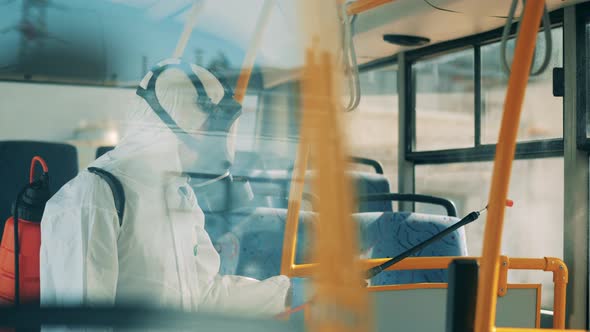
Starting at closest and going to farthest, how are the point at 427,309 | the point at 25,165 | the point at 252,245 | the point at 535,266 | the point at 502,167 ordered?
1. the point at 25,165
2. the point at 502,167
3. the point at 252,245
4. the point at 427,309
5. the point at 535,266

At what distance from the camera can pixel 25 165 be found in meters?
1.20

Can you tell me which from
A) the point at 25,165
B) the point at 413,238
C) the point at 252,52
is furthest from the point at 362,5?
the point at 413,238

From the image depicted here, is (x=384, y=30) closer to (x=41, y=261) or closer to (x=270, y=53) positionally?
(x=270, y=53)

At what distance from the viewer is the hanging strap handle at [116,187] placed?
48.9 inches

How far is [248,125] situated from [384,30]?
2057 mm

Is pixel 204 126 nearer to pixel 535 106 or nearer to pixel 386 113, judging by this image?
pixel 535 106

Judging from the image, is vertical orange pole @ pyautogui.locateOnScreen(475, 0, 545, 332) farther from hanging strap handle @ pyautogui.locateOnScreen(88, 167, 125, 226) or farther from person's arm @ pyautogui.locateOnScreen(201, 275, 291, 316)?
hanging strap handle @ pyautogui.locateOnScreen(88, 167, 125, 226)

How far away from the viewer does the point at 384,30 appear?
125 inches

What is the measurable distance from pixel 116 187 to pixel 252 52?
1.16 feet

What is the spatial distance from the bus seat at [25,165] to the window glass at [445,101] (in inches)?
89.6

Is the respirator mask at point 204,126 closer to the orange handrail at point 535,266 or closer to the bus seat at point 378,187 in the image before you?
the orange handrail at point 535,266

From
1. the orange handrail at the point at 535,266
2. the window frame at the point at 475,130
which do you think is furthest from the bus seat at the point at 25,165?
the window frame at the point at 475,130

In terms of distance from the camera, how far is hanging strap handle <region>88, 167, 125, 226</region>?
1.24m

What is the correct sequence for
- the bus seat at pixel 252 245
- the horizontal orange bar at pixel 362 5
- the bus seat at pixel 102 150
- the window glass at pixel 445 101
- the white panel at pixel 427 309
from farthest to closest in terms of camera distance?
the window glass at pixel 445 101, the white panel at pixel 427 309, the horizontal orange bar at pixel 362 5, the bus seat at pixel 252 245, the bus seat at pixel 102 150
